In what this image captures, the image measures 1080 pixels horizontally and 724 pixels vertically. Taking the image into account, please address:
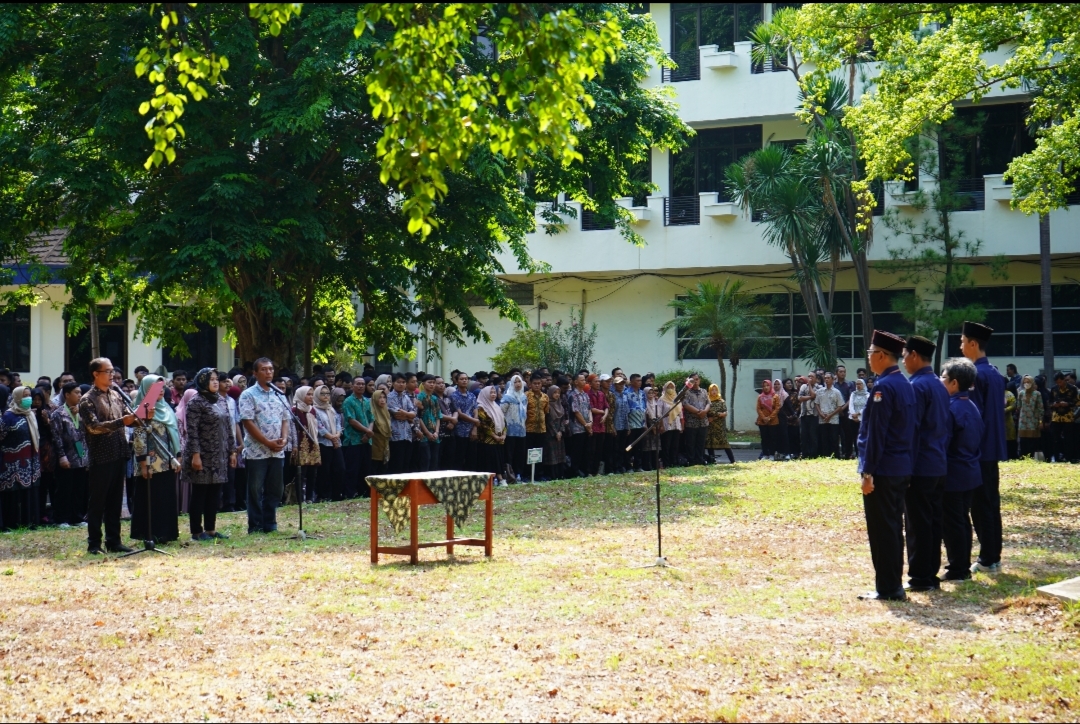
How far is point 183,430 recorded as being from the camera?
1548cm

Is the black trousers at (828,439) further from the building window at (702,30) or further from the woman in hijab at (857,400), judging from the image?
the building window at (702,30)

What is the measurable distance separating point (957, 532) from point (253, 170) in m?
13.2

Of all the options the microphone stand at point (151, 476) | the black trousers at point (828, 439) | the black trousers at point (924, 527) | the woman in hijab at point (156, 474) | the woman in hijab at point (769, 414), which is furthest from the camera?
the woman in hijab at point (769, 414)

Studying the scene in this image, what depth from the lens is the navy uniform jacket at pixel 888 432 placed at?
9.72m

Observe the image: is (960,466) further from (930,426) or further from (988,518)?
(988,518)

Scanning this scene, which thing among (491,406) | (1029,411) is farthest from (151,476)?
(1029,411)

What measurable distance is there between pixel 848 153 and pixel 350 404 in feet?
56.4

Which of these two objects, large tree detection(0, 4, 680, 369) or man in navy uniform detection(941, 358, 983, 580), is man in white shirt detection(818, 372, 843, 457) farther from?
man in navy uniform detection(941, 358, 983, 580)

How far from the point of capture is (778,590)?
1041cm

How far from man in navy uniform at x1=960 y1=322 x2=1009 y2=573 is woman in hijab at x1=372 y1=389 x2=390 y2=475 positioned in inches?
396

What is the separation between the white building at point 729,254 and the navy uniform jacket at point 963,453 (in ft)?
74.1

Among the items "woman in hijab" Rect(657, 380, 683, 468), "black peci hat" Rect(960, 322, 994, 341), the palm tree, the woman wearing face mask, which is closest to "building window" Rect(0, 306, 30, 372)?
the palm tree

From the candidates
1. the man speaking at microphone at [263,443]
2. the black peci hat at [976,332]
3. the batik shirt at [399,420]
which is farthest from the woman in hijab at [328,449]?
the black peci hat at [976,332]

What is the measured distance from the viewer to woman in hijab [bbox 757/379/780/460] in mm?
26406
